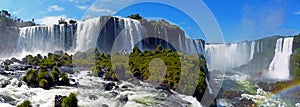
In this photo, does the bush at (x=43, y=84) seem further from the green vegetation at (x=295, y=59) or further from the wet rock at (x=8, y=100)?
the green vegetation at (x=295, y=59)

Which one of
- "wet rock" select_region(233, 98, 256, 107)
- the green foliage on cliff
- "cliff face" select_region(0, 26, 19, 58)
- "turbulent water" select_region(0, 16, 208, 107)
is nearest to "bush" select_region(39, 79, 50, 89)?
the green foliage on cliff

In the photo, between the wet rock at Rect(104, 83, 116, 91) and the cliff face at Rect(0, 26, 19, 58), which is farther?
the cliff face at Rect(0, 26, 19, 58)

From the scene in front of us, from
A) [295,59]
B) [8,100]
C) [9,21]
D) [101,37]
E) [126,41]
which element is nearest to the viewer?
[8,100]

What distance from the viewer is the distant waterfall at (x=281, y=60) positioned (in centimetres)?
2565

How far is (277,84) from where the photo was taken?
819 inches

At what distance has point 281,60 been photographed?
27.3 metres

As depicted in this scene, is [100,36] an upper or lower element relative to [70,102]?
upper

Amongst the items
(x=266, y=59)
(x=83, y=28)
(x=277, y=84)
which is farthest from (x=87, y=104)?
(x=266, y=59)

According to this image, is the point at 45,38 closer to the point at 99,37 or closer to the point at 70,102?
the point at 99,37

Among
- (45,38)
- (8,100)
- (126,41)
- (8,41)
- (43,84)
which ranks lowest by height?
(8,100)

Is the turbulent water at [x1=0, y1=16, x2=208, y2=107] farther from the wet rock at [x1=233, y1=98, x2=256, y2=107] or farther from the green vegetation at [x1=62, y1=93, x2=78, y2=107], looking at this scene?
the green vegetation at [x1=62, y1=93, x2=78, y2=107]

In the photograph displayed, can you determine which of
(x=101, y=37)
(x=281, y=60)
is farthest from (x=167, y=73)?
(x=281, y=60)

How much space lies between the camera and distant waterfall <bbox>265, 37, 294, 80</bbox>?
25.6 m

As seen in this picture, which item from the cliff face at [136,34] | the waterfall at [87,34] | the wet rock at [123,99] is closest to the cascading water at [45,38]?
the waterfall at [87,34]
